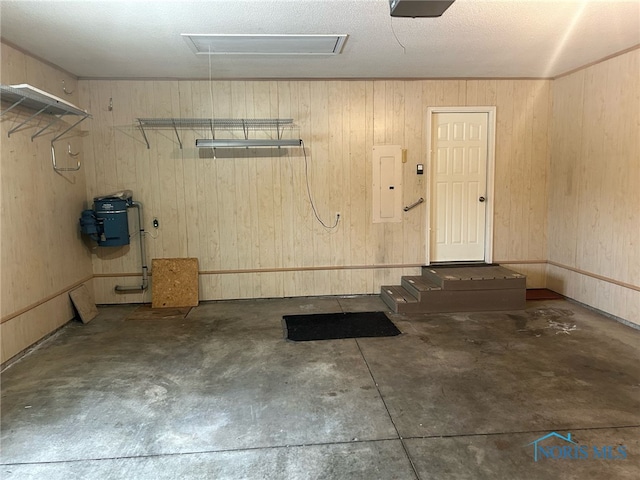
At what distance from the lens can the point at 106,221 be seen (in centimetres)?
456

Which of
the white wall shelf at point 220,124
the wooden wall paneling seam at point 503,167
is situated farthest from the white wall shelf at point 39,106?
the wooden wall paneling seam at point 503,167

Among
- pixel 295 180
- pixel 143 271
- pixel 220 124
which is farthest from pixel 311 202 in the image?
pixel 143 271

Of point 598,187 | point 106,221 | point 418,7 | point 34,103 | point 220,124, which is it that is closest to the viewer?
point 418,7

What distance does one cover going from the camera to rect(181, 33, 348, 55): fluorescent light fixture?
3.49 meters

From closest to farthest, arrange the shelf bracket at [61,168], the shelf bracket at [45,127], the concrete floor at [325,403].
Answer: the concrete floor at [325,403], the shelf bracket at [45,127], the shelf bracket at [61,168]

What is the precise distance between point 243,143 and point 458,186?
2.76m

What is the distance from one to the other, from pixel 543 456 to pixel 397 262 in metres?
3.27

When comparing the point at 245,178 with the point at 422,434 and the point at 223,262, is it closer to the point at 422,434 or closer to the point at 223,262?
the point at 223,262

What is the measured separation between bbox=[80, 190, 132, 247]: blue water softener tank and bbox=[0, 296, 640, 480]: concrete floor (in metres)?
1.01

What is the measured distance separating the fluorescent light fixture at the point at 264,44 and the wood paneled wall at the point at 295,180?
3.29 feet

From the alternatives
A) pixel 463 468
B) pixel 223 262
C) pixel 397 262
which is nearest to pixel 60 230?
pixel 223 262

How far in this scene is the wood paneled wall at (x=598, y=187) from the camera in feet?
13.0

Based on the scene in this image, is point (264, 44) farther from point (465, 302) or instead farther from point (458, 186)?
point (465, 302)

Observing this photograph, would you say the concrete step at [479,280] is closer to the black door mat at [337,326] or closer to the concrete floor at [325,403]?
the concrete floor at [325,403]
